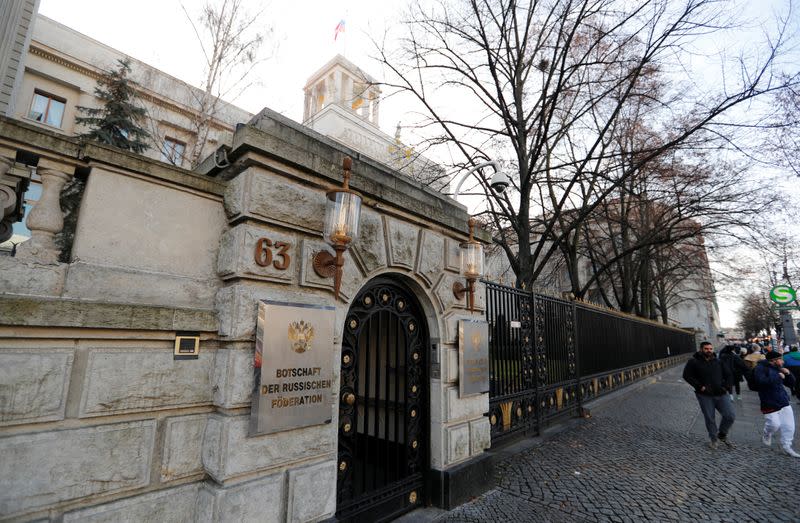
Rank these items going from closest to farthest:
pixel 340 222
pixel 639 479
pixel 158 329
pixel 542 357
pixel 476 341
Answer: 1. pixel 158 329
2. pixel 340 222
3. pixel 476 341
4. pixel 639 479
5. pixel 542 357

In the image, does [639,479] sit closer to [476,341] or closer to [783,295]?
Answer: [476,341]

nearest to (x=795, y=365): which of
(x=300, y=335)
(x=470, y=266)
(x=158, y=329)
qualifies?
(x=470, y=266)

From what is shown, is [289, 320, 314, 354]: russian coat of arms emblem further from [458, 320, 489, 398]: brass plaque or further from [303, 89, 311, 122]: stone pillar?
[303, 89, 311, 122]: stone pillar

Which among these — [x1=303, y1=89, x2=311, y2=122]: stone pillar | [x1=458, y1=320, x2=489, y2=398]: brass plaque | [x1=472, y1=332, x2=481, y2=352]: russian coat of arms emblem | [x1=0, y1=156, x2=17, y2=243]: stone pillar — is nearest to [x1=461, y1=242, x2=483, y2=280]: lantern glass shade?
[x1=458, y1=320, x2=489, y2=398]: brass plaque

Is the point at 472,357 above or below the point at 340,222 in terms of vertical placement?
below

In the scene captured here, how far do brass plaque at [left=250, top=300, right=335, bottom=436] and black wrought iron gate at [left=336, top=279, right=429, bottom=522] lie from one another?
516mm

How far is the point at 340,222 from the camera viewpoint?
9.96 feet

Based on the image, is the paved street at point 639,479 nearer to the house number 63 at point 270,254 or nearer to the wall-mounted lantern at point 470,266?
the wall-mounted lantern at point 470,266

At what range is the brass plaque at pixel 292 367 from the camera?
107 inches

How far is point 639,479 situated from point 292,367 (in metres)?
5.49

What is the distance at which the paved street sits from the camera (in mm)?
4238

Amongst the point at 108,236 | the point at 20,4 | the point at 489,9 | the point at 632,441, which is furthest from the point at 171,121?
the point at 632,441

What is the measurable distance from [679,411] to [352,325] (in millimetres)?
11167

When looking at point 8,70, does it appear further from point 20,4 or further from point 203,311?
point 203,311
